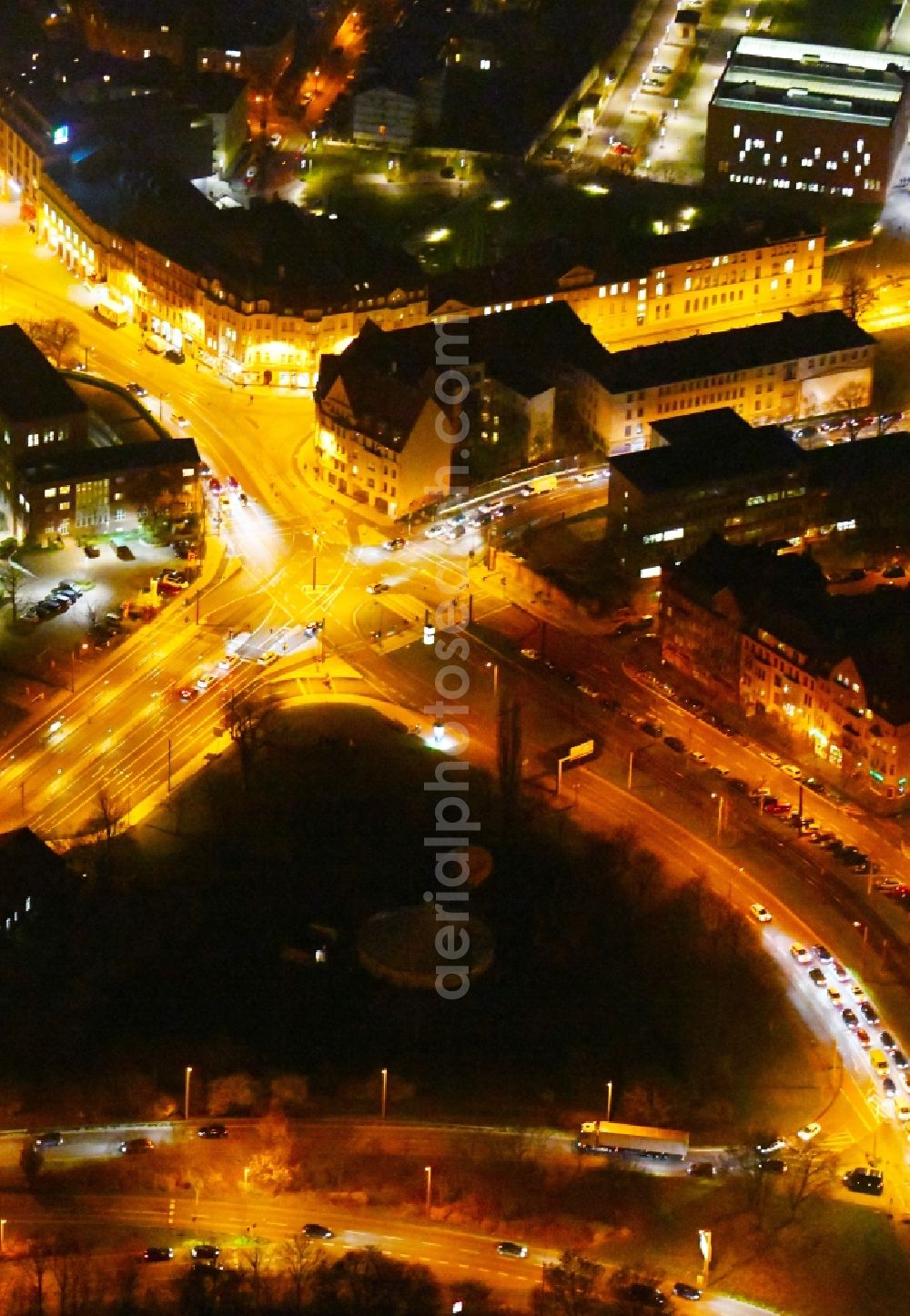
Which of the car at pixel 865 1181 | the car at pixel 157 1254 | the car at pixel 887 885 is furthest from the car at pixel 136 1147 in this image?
the car at pixel 887 885

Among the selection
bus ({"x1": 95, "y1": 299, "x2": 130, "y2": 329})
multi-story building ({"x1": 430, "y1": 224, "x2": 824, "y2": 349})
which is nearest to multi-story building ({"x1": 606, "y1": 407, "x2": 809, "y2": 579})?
multi-story building ({"x1": 430, "y1": 224, "x2": 824, "y2": 349})

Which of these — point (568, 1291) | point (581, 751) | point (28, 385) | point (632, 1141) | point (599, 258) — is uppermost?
point (599, 258)

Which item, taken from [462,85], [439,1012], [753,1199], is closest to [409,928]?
[439,1012]

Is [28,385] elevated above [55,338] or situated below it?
below

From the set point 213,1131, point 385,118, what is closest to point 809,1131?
point 213,1131

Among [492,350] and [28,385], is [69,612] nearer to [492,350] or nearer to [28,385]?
[28,385]

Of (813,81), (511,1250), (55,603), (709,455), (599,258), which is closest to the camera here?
(511,1250)
